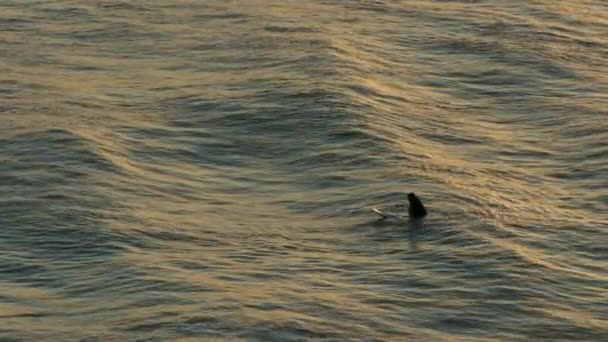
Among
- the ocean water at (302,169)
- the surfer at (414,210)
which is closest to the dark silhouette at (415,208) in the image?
the surfer at (414,210)

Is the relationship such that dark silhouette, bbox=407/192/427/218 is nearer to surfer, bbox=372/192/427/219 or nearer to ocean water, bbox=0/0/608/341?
surfer, bbox=372/192/427/219

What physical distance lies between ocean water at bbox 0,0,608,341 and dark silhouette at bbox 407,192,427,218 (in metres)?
0.15

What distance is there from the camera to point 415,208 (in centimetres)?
A: 2455

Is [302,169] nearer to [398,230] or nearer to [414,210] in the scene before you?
[414,210]

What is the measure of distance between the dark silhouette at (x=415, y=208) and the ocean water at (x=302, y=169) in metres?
0.15

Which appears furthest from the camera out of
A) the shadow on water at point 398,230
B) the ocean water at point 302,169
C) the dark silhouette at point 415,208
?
the dark silhouette at point 415,208

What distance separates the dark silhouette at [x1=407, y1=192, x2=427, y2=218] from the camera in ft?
79.7

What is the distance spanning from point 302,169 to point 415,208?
3.62 m

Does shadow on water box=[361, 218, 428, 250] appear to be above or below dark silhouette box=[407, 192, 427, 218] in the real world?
below

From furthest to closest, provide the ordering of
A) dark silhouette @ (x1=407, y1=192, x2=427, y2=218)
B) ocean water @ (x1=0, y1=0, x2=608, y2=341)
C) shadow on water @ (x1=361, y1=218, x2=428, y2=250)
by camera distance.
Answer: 1. dark silhouette @ (x1=407, y1=192, x2=427, y2=218)
2. shadow on water @ (x1=361, y1=218, x2=428, y2=250)
3. ocean water @ (x1=0, y1=0, x2=608, y2=341)

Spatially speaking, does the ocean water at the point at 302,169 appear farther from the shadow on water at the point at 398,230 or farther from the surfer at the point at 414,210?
the surfer at the point at 414,210

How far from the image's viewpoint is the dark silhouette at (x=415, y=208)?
79.7ft

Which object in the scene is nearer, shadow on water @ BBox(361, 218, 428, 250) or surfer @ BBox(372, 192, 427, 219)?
shadow on water @ BBox(361, 218, 428, 250)

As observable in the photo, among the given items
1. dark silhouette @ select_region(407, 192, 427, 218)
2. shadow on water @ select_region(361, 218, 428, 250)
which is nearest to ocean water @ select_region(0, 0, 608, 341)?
shadow on water @ select_region(361, 218, 428, 250)
